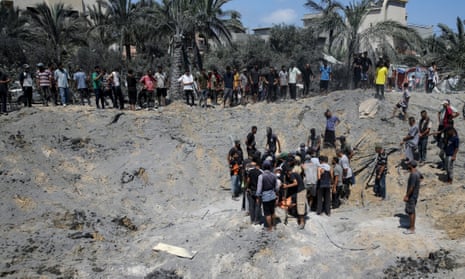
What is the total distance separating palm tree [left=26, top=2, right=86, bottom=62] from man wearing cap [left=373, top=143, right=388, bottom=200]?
20760 millimetres

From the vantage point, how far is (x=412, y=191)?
9.62 metres

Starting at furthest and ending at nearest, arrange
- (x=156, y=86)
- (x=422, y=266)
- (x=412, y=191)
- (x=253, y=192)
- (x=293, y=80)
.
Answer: (x=293, y=80)
(x=156, y=86)
(x=253, y=192)
(x=412, y=191)
(x=422, y=266)

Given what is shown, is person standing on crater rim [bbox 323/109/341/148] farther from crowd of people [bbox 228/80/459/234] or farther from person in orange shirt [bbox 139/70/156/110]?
person in orange shirt [bbox 139/70/156/110]

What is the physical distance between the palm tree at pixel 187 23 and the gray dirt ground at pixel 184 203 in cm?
362

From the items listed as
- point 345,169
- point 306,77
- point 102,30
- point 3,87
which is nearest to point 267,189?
point 345,169

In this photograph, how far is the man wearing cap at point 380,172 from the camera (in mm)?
12000

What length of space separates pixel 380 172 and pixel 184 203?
224 inches

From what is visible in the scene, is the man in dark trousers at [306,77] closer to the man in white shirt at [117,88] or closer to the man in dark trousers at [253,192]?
the man in white shirt at [117,88]

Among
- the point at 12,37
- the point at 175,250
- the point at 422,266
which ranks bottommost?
the point at 422,266

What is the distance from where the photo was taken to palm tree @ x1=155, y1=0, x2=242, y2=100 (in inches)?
770

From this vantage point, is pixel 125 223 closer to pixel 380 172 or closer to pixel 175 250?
pixel 175 250

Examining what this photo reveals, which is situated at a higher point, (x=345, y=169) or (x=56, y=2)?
(x=56, y=2)

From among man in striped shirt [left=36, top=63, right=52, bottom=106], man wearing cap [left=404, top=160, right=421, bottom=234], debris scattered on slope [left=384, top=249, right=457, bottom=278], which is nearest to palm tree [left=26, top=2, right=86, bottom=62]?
man in striped shirt [left=36, top=63, right=52, bottom=106]

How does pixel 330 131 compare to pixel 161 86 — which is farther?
pixel 161 86
